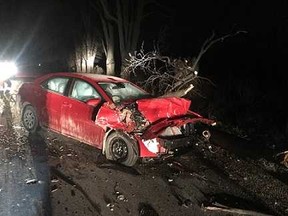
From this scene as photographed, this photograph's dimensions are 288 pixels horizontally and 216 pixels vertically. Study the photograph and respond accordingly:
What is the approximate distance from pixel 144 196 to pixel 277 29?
474 inches

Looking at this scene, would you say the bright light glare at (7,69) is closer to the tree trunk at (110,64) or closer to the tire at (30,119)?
the tire at (30,119)

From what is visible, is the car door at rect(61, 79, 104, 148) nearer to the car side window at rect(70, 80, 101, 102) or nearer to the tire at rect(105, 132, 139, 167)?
the car side window at rect(70, 80, 101, 102)

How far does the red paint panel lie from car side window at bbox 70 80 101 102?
40.0 inches

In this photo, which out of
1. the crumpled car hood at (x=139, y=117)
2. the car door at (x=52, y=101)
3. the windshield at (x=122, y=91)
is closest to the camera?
the crumpled car hood at (x=139, y=117)

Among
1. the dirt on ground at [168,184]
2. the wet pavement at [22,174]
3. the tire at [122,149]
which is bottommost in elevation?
the dirt on ground at [168,184]

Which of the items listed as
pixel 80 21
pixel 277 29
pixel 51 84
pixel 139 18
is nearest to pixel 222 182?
pixel 51 84

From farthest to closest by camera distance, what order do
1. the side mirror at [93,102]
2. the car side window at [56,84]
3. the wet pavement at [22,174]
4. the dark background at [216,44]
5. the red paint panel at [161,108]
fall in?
the dark background at [216,44] < the car side window at [56,84] < the side mirror at [93,102] < the red paint panel at [161,108] < the wet pavement at [22,174]

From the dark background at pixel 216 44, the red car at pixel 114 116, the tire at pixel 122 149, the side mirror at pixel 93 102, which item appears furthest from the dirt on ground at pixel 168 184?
the dark background at pixel 216 44

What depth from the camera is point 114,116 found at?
6.97 meters

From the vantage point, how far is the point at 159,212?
5.20 meters

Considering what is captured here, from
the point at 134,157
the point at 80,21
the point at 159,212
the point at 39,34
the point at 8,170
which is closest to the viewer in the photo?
the point at 159,212

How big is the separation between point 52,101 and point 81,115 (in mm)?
983

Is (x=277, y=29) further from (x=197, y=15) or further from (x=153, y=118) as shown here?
(x=153, y=118)

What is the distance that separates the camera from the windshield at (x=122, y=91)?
7589mm
